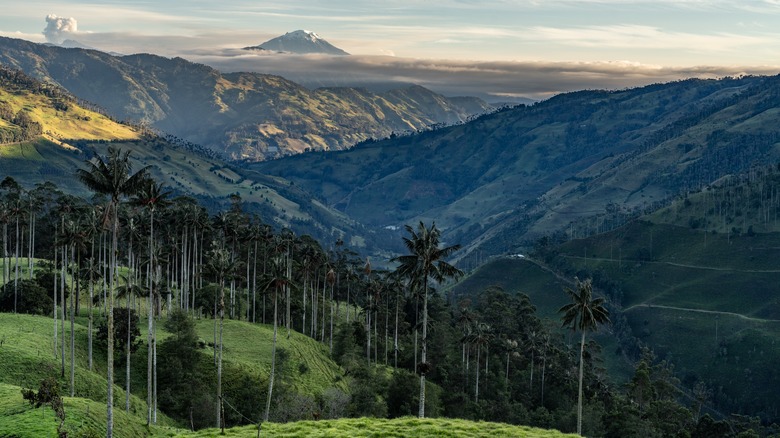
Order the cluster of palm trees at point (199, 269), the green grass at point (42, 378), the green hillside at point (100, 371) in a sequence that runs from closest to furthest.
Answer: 1. the green grass at point (42, 378)
2. the green hillside at point (100, 371)
3. the cluster of palm trees at point (199, 269)

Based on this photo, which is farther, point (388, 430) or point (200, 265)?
point (200, 265)

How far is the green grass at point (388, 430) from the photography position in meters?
55.2

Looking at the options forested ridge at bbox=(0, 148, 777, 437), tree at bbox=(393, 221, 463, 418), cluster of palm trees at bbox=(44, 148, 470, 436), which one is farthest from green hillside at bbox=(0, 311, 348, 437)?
tree at bbox=(393, 221, 463, 418)

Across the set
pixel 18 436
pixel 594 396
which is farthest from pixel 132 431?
pixel 594 396

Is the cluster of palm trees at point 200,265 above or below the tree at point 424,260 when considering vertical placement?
below

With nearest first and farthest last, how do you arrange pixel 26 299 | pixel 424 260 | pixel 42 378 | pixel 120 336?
1. pixel 424 260
2. pixel 42 378
3. pixel 120 336
4. pixel 26 299

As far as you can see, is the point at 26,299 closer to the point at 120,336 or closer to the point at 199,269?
the point at 120,336

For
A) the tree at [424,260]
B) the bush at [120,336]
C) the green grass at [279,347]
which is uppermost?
the tree at [424,260]

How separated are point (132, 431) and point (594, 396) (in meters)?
118

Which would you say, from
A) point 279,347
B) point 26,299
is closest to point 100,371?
point 279,347

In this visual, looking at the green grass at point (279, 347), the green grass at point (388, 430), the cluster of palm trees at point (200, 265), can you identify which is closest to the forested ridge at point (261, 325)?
the cluster of palm trees at point (200, 265)

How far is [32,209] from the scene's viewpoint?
133000 millimetres

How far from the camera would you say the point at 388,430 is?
56.2m

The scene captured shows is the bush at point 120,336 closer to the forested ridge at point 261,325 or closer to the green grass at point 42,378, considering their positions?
the forested ridge at point 261,325
